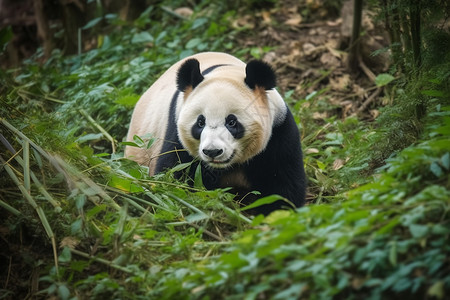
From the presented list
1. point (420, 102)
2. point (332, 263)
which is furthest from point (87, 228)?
point (420, 102)

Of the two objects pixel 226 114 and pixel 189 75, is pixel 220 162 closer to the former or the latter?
pixel 226 114

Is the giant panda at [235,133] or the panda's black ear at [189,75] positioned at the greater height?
the panda's black ear at [189,75]

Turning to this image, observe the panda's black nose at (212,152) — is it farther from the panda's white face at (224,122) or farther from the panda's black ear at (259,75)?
the panda's black ear at (259,75)

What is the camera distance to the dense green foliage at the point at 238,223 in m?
2.42

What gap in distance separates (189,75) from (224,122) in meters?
0.59

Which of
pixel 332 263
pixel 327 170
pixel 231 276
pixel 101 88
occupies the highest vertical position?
pixel 332 263

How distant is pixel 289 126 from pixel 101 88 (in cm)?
279

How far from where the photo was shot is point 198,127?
14.1 feet

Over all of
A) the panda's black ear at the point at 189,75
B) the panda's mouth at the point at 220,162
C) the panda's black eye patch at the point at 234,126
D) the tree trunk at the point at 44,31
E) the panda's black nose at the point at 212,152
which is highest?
the panda's black ear at the point at 189,75

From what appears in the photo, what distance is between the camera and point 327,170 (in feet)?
17.7

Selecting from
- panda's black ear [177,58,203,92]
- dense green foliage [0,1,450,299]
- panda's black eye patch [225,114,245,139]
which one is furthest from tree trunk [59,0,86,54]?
panda's black eye patch [225,114,245,139]

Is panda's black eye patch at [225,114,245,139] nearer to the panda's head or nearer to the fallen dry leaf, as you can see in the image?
the panda's head

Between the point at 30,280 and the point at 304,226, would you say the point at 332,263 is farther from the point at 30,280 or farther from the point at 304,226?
the point at 30,280

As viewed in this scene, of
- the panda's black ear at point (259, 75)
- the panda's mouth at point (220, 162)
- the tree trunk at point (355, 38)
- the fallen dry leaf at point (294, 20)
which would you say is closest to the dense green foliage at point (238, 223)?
the panda's mouth at point (220, 162)
